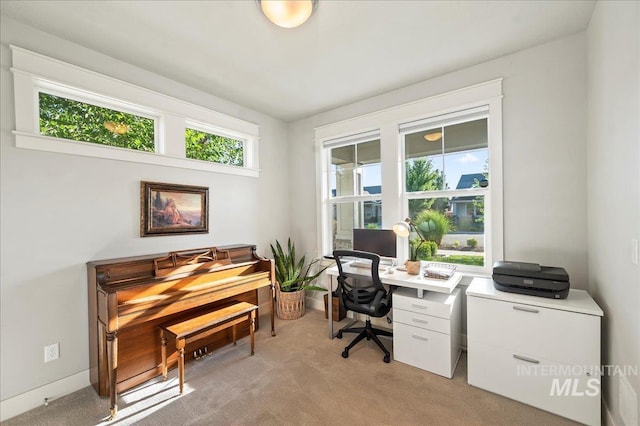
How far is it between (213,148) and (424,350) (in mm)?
3073

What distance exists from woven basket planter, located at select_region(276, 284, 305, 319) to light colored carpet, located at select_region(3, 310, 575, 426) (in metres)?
0.91

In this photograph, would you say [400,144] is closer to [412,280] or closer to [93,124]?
[412,280]

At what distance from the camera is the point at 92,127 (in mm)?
2305

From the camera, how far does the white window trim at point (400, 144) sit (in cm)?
246

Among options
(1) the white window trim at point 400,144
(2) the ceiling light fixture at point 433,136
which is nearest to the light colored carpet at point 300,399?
(1) the white window trim at point 400,144

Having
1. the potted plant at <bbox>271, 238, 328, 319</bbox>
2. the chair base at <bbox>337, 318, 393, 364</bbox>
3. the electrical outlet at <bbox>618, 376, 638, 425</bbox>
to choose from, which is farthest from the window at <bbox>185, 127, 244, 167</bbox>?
the electrical outlet at <bbox>618, 376, 638, 425</bbox>

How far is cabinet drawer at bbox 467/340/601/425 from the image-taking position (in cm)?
166

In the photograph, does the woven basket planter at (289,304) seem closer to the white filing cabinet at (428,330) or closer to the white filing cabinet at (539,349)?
the white filing cabinet at (428,330)

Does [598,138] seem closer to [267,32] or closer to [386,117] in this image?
[386,117]

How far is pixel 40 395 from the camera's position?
192 cm

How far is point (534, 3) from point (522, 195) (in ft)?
4.70

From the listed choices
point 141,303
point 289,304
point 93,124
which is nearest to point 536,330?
point 289,304

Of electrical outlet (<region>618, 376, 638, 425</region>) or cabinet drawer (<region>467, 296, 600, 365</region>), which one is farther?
cabinet drawer (<region>467, 296, 600, 365</region>)

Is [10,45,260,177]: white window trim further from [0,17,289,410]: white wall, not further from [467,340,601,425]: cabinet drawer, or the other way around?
[467,340,601,425]: cabinet drawer
